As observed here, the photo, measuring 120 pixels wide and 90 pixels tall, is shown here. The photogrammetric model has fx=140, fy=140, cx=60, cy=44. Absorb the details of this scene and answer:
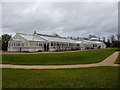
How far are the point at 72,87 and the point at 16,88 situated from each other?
2392 mm

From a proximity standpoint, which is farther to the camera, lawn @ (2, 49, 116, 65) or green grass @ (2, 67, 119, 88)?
lawn @ (2, 49, 116, 65)

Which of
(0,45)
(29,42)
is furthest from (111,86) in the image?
(0,45)

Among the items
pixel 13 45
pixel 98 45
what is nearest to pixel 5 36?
pixel 13 45

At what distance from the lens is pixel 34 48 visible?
1332 inches

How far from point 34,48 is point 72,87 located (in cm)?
2858

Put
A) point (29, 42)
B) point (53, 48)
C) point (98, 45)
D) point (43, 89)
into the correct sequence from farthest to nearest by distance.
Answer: point (98, 45), point (53, 48), point (29, 42), point (43, 89)

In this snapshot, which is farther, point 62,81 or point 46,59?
point 46,59

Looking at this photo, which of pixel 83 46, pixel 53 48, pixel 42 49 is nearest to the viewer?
pixel 42 49

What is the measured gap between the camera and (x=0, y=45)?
4109 centimetres

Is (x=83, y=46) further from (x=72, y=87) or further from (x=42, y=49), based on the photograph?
(x=72, y=87)

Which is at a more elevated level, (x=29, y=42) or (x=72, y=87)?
(x=29, y=42)

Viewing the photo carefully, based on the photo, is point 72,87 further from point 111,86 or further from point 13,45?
point 13,45

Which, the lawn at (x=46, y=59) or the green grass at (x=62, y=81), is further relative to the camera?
the lawn at (x=46, y=59)

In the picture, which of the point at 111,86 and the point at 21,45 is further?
the point at 21,45
